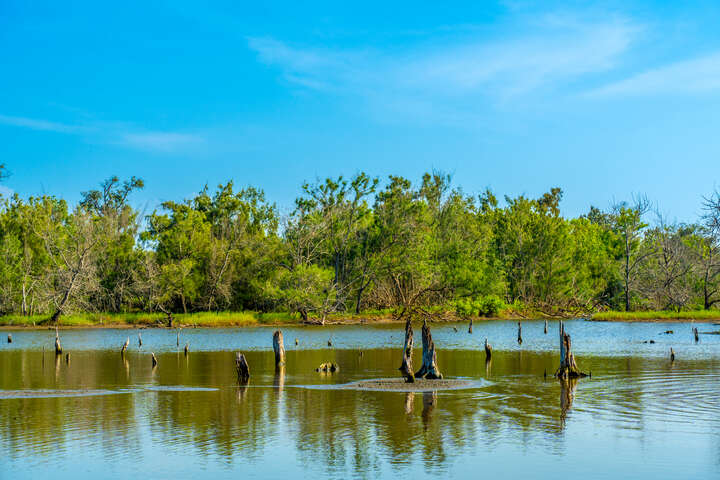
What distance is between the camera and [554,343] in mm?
53375

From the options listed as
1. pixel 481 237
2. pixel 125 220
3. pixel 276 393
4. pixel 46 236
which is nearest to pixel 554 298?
pixel 481 237

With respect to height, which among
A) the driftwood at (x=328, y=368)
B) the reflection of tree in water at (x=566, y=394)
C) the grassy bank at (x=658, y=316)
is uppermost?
the grassy bank at (x=658, y=316)

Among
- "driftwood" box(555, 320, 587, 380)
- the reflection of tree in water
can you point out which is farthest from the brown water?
"driftwood" box(555, 320, 587, 380)

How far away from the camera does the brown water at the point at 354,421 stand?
16.9m

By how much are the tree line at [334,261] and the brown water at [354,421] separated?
39430 mm

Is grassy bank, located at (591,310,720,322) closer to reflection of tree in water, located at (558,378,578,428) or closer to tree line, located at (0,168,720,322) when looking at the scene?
tree line, located at (0,168,720,322)

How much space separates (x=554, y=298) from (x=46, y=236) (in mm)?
59074

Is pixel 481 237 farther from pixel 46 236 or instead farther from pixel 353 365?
pixel 353 365

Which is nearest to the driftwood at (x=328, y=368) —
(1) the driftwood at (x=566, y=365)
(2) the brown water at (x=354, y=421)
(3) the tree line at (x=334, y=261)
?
(2) the brown water at (x=354, y=421)

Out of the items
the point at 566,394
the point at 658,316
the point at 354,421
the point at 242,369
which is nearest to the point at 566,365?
the point at 566,394

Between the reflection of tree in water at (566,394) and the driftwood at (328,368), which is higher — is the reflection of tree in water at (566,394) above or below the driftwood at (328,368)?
below

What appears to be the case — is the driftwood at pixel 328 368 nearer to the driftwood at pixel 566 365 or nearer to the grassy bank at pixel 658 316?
the driftwood at pixel 566 365

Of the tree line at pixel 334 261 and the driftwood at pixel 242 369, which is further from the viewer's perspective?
the tree line at pixel 334 261

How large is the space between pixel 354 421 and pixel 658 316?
64.7 meters
